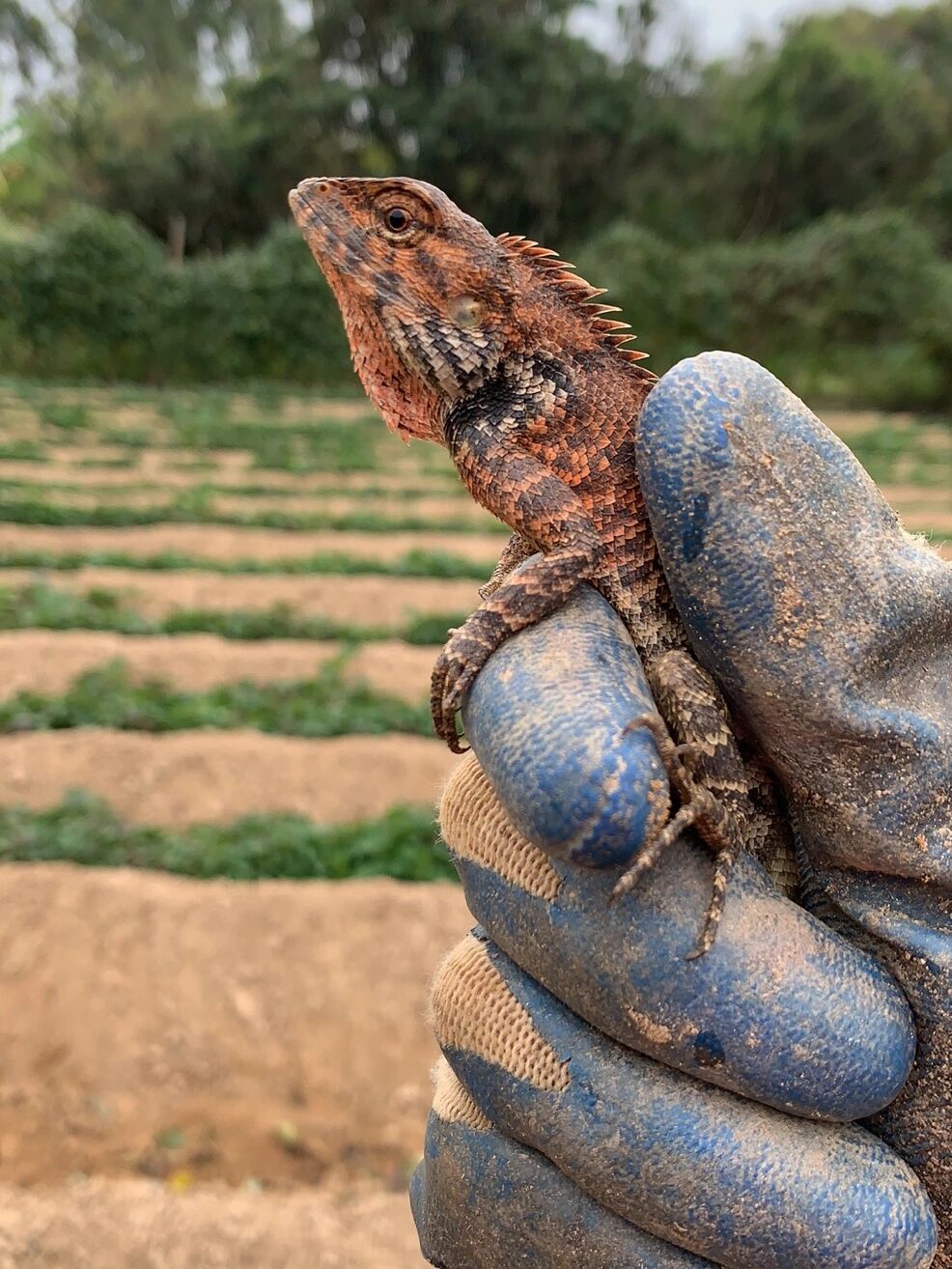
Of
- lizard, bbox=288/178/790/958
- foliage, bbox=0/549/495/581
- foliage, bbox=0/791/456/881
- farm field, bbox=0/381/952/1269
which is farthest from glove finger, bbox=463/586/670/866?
foliage, bbox=0/549/495/581

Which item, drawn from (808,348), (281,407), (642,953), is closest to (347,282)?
(642,953)

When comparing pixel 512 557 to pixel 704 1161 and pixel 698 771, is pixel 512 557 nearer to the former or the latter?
pixel 698 771

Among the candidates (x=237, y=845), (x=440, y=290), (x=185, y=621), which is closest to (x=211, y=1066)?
(x=237, y=845)

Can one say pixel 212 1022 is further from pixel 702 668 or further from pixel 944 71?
pixel 944 71

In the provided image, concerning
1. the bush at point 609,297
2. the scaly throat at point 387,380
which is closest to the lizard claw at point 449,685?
the scaly throat at point 387,380

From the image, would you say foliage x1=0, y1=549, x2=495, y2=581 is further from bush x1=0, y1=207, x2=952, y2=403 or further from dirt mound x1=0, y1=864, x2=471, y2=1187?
bush x1=0, y1=207, x2=952, y2=403
